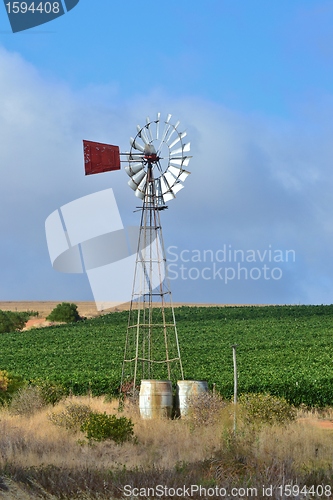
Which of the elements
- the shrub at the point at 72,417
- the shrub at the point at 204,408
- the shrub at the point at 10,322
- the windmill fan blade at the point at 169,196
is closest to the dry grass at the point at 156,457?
the shrub at the point at 204,408

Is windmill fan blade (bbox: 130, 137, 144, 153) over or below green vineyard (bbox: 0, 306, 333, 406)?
over

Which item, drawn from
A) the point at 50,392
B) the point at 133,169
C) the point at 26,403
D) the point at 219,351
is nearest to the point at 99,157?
the point at 133,169

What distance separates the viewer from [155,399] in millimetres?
23328

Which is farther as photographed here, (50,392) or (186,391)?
(50,392)

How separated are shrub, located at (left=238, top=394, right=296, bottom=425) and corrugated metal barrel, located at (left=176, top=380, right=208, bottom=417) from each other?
58.4 inches

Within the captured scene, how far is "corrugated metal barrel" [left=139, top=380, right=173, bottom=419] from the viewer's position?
2330cm

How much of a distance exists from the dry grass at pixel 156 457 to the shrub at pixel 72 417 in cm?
28

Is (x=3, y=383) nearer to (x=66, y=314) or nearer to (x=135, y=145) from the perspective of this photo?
(x=135, y=145)

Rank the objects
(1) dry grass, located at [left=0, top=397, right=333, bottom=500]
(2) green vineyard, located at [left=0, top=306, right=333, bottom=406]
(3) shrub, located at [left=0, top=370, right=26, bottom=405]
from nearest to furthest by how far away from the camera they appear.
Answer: (1) dry grass, located at [left=0, top=397, right=333, bottom=500]
(3) shrub, located at [left=0, top=370, right=26, bottom=405]
(2) green vineyard, located at [left=0, top=306, right=333, bottom=406]

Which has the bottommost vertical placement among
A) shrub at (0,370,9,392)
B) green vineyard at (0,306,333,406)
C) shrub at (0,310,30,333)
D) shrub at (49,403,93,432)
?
shrub at (49,403,93,432)

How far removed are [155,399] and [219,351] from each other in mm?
21697

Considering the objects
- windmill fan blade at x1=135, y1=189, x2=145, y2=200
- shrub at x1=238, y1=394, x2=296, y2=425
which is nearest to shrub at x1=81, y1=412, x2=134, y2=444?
shrub at x1=238, y1=394, x2=296, y2=425

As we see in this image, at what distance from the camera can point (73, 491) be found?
11.5 metres

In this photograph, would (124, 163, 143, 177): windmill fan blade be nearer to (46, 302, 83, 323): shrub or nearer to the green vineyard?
the green vineyard
